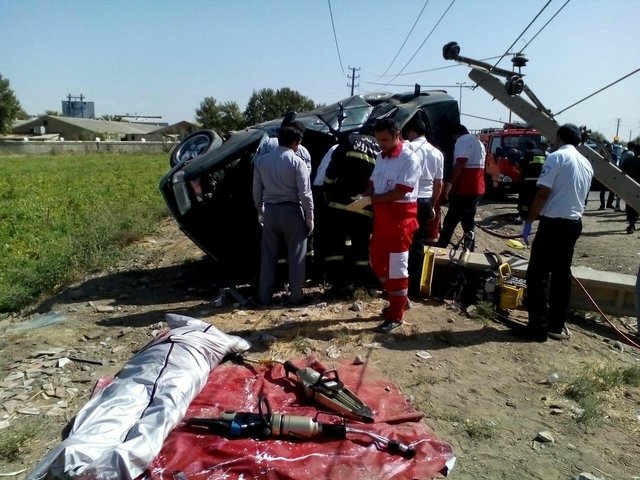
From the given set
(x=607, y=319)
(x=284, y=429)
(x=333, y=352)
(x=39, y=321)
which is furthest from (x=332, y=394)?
(x=39, y=321)

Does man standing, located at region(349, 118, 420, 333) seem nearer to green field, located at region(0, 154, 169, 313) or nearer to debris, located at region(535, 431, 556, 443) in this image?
debris, located at region(535, 431, 556, 443)

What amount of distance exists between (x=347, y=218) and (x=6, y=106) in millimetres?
63183

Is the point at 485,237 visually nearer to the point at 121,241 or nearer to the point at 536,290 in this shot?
the point at 536,290

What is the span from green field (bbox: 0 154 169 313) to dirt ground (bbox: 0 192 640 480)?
0.45 metres

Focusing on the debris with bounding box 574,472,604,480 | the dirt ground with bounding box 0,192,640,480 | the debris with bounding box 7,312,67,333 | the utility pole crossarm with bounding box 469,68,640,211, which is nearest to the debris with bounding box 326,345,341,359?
the dirt ground with bounding box 0,192,640,480

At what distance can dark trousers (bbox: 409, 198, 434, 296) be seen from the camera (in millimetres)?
5809

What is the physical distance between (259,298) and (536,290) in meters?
2.74

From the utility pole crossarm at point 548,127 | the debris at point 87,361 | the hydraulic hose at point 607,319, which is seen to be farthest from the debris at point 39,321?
the utility pole crossarm at point 548,127

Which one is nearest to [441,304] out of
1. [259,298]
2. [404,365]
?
[404,365]

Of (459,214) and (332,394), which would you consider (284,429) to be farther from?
(459,214)

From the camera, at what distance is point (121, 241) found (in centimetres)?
889

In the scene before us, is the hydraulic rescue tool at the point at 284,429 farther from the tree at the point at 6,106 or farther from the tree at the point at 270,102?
the tree at the point at 6,106

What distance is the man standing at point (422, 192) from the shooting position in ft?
19.0

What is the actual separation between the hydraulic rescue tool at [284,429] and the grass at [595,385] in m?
1.43
